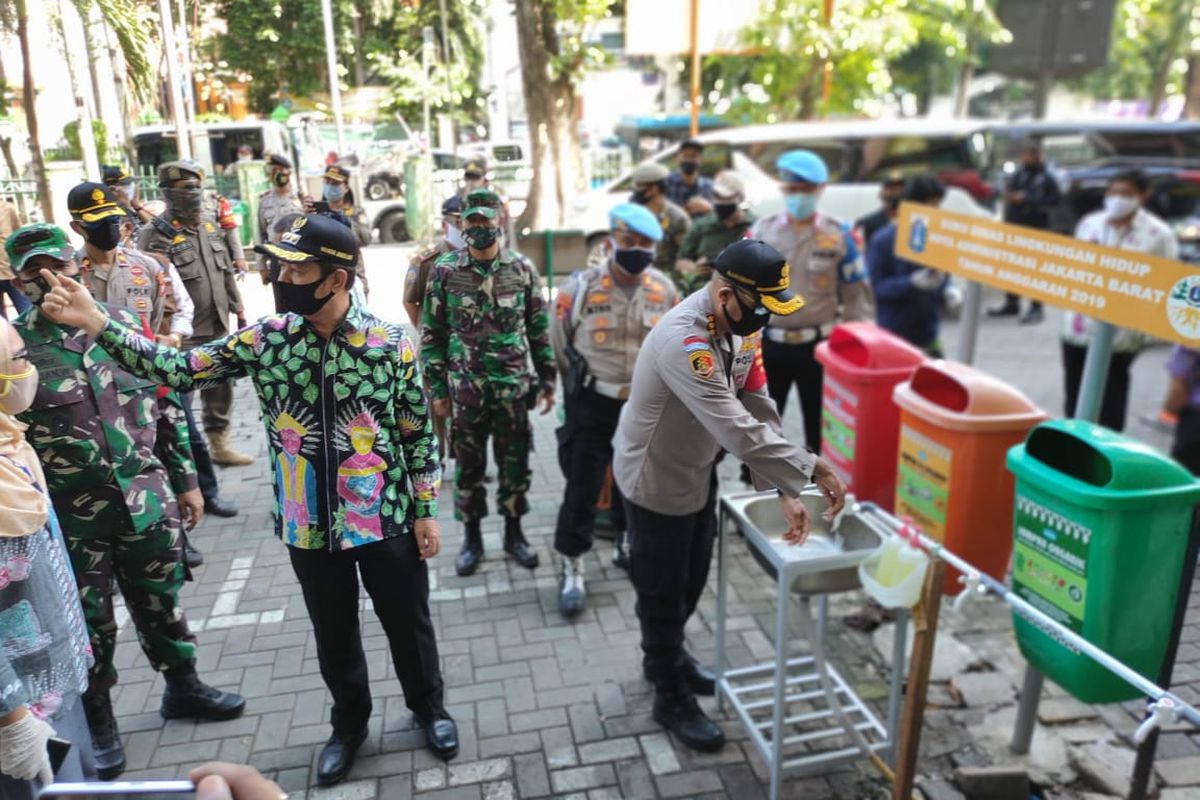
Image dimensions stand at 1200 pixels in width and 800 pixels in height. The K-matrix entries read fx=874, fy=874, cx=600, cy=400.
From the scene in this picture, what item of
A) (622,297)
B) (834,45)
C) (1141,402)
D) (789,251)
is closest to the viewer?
(622,297)

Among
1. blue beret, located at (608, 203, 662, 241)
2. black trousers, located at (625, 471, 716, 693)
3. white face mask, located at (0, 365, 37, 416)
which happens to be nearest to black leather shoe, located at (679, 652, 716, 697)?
black trousers, located at (625, 471, 716, 693)

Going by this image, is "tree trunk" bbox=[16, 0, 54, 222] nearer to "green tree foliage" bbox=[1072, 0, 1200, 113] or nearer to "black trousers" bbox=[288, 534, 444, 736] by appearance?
"black trousers" bbox=[288, 534, 444, 736]

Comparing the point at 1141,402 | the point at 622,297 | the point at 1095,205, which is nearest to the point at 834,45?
the point at 1095,205

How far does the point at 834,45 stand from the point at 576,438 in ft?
32.0

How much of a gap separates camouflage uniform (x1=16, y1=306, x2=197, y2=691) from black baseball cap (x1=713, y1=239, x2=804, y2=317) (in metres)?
1.71

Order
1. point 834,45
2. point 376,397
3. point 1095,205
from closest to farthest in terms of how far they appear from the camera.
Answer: point 376,397
point 834,45
point 1095,205

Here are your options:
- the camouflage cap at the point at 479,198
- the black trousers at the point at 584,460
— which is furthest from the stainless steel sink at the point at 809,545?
the camouflage cap at the point at 479,198

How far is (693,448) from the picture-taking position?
2.86 m

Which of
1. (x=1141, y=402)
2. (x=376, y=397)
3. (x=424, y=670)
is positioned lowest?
(x=1141, y=402)

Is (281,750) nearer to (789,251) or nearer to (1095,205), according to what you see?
(789,251)

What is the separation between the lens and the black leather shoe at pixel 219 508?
3186mm

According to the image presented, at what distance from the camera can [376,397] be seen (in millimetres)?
2428

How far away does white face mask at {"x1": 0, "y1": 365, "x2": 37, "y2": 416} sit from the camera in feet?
6.75

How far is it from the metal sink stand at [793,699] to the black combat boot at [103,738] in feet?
6.89
